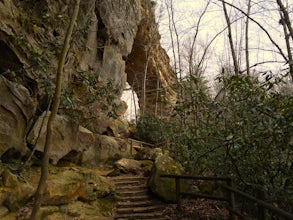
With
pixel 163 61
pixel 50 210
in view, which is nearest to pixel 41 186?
pixel 50 210

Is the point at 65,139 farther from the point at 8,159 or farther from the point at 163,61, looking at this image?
the point at 163,61

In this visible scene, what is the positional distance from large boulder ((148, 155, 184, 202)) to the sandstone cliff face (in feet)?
7.24

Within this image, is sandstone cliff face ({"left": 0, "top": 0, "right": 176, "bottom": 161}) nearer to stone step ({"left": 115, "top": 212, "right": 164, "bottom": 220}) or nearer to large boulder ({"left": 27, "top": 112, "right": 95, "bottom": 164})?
large boulder ({"left": 27, "top": 112, "right": 95, "bottom": 164})

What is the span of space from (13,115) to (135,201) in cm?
364

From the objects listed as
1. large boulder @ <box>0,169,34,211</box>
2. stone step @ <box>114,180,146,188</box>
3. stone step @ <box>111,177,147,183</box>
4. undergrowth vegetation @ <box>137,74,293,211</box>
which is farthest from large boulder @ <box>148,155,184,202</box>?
large boulder @ <box>0,169,34,211</box>

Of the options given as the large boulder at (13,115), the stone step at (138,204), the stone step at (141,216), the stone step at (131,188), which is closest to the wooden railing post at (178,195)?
the stone step at (141,216)

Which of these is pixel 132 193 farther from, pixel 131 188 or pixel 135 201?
pixel 135 201

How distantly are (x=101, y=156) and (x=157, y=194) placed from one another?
4332mm

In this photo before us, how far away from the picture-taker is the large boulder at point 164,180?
615cm

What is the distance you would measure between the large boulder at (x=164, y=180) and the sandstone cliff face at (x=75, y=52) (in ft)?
7.24

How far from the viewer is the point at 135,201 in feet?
21.0

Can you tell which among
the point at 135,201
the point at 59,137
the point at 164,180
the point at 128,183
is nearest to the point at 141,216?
the point at 135,201

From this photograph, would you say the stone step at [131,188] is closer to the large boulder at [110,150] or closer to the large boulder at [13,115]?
the large boulder at [13,115]

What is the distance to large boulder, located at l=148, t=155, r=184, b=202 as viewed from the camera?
6.15 metres
